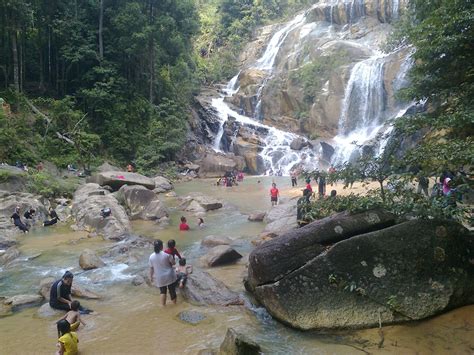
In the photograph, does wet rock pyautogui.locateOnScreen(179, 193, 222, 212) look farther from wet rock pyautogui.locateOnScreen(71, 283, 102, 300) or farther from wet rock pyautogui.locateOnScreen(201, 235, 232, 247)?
wet rock pyautogui.locateOnScreen(71, 283, 102, 300)

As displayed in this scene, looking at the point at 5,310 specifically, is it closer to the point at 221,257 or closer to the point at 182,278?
the point at 182,278

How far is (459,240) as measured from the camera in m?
6.33

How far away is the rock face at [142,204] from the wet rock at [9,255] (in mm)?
5881

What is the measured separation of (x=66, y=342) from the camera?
5945 mm

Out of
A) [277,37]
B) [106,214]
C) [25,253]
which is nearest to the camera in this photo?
[25,253]

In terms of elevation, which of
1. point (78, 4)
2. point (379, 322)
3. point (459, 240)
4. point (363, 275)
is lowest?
point (379, 322)

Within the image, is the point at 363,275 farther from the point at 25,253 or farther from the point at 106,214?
the point at 106,214

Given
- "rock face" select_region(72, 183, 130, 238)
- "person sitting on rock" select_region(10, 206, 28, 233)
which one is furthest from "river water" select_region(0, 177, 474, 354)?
"person sitting on rock" select_region(10, 206, 28, 233)

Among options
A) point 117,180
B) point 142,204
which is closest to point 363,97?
point 117,180

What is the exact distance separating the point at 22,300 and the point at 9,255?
4540 mm

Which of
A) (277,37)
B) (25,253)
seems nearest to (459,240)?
(25,253)

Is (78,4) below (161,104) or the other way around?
the other way around

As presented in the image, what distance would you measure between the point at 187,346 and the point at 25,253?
29.3 ft

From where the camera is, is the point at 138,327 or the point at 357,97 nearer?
the point at 138,327
